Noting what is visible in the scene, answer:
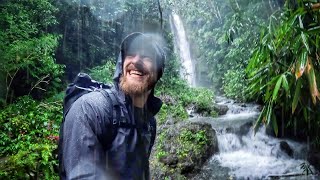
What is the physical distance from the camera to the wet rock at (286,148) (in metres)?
8.27

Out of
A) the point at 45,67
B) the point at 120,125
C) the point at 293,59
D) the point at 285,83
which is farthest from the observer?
the point at 45,67

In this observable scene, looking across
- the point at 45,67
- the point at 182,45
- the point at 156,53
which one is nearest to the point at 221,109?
the point at 45,67

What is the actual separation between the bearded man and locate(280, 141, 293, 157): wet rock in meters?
7.75

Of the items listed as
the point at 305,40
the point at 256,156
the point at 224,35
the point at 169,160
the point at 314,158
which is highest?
the point at 224,35

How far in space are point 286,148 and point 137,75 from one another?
800 centimetres

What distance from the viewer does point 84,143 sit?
1118mm

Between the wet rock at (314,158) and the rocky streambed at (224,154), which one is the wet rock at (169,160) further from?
the wet rock at (314,158)

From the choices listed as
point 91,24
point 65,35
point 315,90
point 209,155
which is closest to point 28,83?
point 65,35

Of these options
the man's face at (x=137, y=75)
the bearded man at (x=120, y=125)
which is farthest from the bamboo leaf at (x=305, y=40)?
the man's face at (x=137, y=75)

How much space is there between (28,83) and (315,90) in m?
7.49

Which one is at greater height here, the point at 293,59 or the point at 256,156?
the point at 293,59

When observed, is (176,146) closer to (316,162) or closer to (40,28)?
(316,162)

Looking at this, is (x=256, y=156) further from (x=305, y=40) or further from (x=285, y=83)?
(x=305, y=40)

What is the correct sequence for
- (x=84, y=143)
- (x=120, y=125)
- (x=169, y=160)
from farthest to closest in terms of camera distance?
(x=169, y=160) → (x=120, y=125) → (x=84, y=143)
